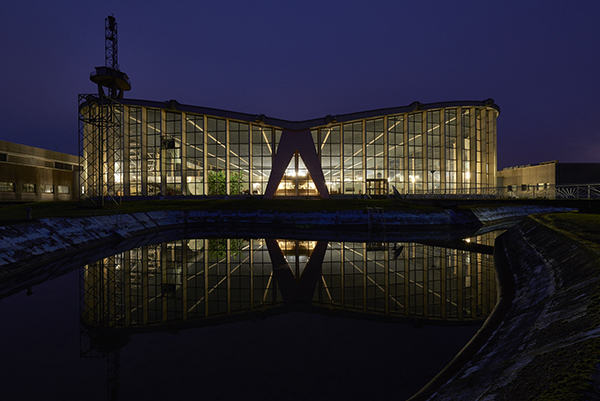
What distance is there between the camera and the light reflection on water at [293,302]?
20.8ft

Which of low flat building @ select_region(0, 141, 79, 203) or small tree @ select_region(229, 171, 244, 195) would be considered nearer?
small tree @ select_region(229, 171, 244, 195)

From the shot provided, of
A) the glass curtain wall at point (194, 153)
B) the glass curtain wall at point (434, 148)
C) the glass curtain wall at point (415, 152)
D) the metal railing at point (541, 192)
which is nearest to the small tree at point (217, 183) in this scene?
the glass curtain wall at point (194, 153)

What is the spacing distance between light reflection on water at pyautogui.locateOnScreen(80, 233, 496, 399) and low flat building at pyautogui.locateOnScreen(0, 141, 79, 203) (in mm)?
59872

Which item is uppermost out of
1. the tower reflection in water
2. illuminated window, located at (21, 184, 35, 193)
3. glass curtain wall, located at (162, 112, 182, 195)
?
glass curtain wall, located at (162, 112, 182, 195)

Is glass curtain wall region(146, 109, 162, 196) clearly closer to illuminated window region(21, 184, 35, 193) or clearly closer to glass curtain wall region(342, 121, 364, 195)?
illuminated window region(21, 184, 35, 193)

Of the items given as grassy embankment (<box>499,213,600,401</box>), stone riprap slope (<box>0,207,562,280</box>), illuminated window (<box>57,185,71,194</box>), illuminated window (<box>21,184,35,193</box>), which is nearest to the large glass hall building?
illuminated window (<box>21,184,35,193</box>)

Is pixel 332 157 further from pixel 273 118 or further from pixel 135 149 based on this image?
pixel 135 149

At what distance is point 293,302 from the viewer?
1016 cm

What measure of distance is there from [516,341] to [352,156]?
51.5m

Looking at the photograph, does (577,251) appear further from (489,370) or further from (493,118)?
(493,118)

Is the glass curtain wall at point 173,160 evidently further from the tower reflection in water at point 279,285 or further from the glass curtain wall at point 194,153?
the tower reflection in water at point 279,285

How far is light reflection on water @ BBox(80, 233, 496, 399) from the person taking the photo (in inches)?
249

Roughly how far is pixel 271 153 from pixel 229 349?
50310mm

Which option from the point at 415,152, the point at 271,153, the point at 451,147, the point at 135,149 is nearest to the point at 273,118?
the point at 271,153
